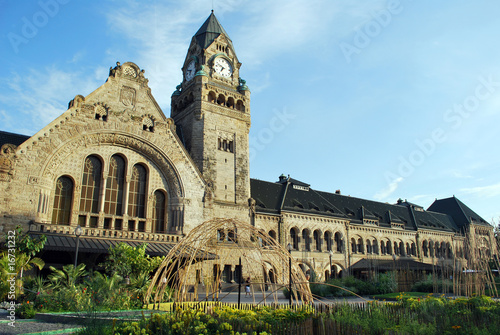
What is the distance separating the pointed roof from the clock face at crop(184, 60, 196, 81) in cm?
214

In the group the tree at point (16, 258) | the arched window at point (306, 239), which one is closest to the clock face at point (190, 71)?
the arched window at point (306, 239)

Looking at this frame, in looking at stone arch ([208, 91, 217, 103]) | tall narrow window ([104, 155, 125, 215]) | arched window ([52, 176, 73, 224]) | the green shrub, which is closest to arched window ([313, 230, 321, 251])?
stone arch ([208, 91, 217, 103])

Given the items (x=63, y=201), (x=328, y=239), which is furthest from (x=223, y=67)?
(x=328, y=239)

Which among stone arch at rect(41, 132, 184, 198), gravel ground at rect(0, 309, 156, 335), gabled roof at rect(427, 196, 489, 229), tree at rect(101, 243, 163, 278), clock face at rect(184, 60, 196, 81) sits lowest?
gravel ground at rect(0, 309, 156, 335)

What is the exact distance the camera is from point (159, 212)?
30594 mm

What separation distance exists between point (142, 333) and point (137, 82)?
25685 mm

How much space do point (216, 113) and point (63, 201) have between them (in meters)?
16.9

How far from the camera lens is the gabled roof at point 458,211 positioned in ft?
234

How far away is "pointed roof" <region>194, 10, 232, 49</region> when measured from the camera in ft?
132

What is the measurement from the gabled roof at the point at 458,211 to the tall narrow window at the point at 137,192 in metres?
63.3

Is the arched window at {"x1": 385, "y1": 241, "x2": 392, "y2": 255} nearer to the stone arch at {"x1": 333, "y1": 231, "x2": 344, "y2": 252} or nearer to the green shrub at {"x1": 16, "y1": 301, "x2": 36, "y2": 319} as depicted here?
the stone arch at {"x1": 333, "y1": 231, "x2": 344, "y2": 252}

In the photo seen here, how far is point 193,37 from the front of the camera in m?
41.9

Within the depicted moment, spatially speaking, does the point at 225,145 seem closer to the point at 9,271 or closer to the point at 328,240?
the point at 328,240

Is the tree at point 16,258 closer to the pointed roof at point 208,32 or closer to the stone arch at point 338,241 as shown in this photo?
the pointed roof at point 208,32
